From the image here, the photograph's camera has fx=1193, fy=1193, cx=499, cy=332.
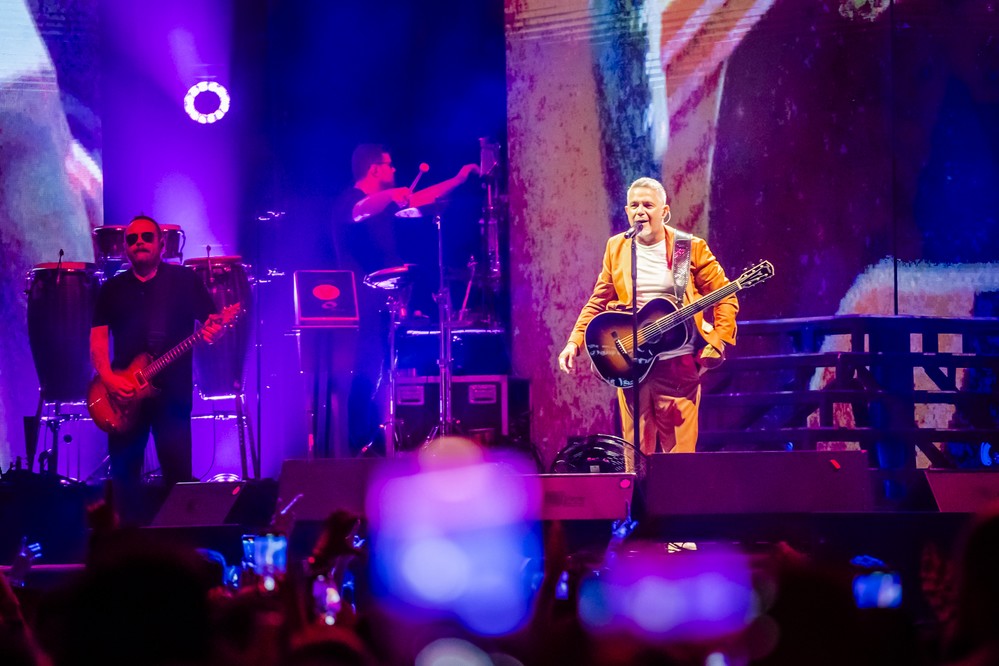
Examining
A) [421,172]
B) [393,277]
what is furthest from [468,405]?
[421,172]

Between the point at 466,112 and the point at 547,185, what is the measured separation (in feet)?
3.51

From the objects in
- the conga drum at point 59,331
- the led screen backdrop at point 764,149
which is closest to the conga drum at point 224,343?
the conga drum at point 59,331

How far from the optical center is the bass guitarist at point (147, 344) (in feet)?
25.8

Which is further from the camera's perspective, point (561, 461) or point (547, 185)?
point (547, 185)

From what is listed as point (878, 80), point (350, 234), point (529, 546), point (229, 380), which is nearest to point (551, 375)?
point (350, 234)

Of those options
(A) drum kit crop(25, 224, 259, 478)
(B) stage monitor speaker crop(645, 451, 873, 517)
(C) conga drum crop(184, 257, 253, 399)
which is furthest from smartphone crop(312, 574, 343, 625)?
(C) conga drum crop(184, 257, 253, 399)

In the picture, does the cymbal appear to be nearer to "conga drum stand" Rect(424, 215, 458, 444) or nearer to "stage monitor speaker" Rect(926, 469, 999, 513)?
"conga drum stand" Rect(424, 215, 458, 444)

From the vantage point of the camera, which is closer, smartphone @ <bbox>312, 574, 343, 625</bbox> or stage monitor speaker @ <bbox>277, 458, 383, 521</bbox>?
smartphone @ <bbox>312, 574, 343, 625</bbox>

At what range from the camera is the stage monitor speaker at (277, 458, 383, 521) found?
6242 mm

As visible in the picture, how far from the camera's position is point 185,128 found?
11453mm

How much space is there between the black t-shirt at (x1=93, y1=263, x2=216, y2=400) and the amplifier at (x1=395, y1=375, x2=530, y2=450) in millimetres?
2386

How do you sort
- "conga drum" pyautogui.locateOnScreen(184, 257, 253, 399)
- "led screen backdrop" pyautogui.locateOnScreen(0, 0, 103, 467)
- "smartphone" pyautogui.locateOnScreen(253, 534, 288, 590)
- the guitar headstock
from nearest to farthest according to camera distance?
"smartphone" pyautogui.locateOnScreen(253, 534, 288, 590) → the guitar headstock → "conga drum" pyautogui.locateOnScreen(184, 257, 253, 399) → "led screen backdrop" pyautogui.locateOnScreen(0, 0, 103, 467)

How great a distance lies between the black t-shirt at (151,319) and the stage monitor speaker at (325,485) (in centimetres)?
192

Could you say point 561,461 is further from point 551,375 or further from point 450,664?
point 450,664
